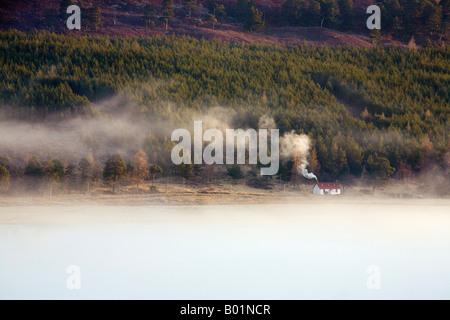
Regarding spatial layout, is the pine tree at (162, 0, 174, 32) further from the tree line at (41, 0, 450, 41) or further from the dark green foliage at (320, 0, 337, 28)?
the dark green foliage at (320, 0, 337, 28)

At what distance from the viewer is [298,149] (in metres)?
81.8

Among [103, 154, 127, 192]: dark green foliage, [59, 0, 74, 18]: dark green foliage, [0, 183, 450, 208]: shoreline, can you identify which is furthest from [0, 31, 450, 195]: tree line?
[59, 0, 74, 18]: dark green foliage

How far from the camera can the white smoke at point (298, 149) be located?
254 ft

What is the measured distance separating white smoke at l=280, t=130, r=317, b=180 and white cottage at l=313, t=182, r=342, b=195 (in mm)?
1978

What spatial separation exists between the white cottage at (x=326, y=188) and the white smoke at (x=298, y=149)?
198 centimetres

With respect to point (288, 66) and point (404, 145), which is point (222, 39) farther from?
point (404, 145)

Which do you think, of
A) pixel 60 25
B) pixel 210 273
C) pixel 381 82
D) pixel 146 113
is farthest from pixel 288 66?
pixel 210 273

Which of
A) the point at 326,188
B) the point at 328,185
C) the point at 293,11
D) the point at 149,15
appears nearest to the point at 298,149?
the point at 328,185

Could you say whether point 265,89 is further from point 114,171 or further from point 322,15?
point 322,15

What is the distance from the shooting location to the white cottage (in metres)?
75.8

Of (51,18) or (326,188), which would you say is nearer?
(326,188)

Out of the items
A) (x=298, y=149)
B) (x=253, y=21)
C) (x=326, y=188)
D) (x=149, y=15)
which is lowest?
(x=326, y=188)

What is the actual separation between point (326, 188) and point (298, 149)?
7.77 metres

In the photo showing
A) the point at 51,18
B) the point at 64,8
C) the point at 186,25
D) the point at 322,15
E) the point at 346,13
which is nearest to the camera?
the point at 51,18
